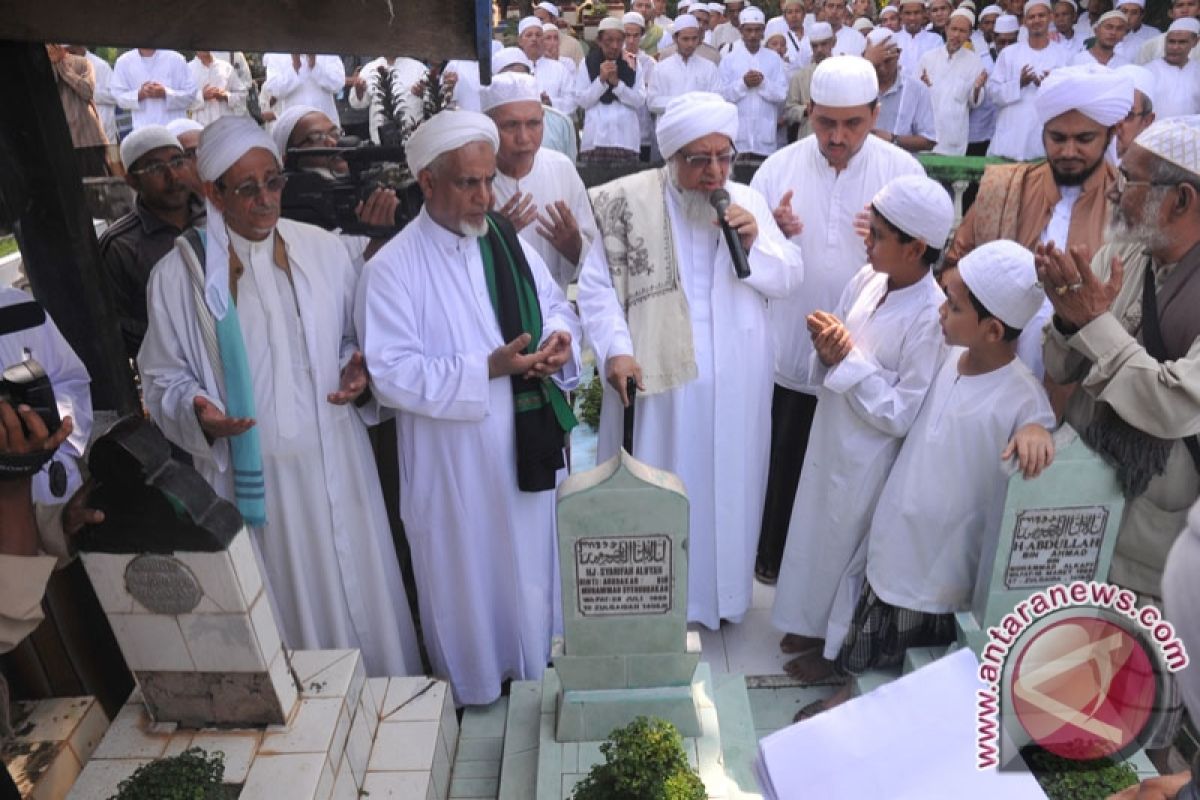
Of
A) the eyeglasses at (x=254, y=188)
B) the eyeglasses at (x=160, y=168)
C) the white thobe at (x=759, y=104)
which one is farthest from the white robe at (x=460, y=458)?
the white thobe at (x=759, y=104)

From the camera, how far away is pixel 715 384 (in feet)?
11.5

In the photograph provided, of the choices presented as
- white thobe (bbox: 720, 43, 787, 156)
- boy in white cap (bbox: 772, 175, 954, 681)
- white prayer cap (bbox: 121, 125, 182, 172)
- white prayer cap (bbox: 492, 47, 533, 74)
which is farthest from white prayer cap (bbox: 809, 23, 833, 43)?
white prayer cap (bbox: 121, 125, 182, 172)

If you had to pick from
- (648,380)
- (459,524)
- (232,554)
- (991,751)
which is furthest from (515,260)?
(991,751)

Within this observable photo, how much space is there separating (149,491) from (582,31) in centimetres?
1485

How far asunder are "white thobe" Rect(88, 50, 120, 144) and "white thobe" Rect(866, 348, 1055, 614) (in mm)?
9567

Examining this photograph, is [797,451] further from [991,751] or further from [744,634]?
[991,751]

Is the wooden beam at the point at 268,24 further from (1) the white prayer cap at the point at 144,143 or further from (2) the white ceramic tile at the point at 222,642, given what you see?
(2) the white ceramic tile at the point at 222,642

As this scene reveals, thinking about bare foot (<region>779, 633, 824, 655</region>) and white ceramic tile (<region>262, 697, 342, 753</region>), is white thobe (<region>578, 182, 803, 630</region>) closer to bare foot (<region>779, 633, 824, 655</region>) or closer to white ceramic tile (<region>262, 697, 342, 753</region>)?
bare foot (<region>779, 633, 824, 655</region>)

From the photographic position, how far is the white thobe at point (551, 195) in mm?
4078

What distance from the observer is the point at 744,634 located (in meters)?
3.88

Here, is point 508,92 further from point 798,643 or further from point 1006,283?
point 798,643

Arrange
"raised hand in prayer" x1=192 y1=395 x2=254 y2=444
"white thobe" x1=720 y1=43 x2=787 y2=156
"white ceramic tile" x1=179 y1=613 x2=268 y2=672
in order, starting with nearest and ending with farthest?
"white ceramic tile" x1=179 y1=613 x2=268 y2=672, "raised hand in prayer" x1=192 y1=395 x2=254 y2=444, "white thobe" x1=720 y1=43 x2=787 y2=156

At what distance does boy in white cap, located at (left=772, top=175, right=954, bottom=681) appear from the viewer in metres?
3.05

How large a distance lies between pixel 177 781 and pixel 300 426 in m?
1.19
